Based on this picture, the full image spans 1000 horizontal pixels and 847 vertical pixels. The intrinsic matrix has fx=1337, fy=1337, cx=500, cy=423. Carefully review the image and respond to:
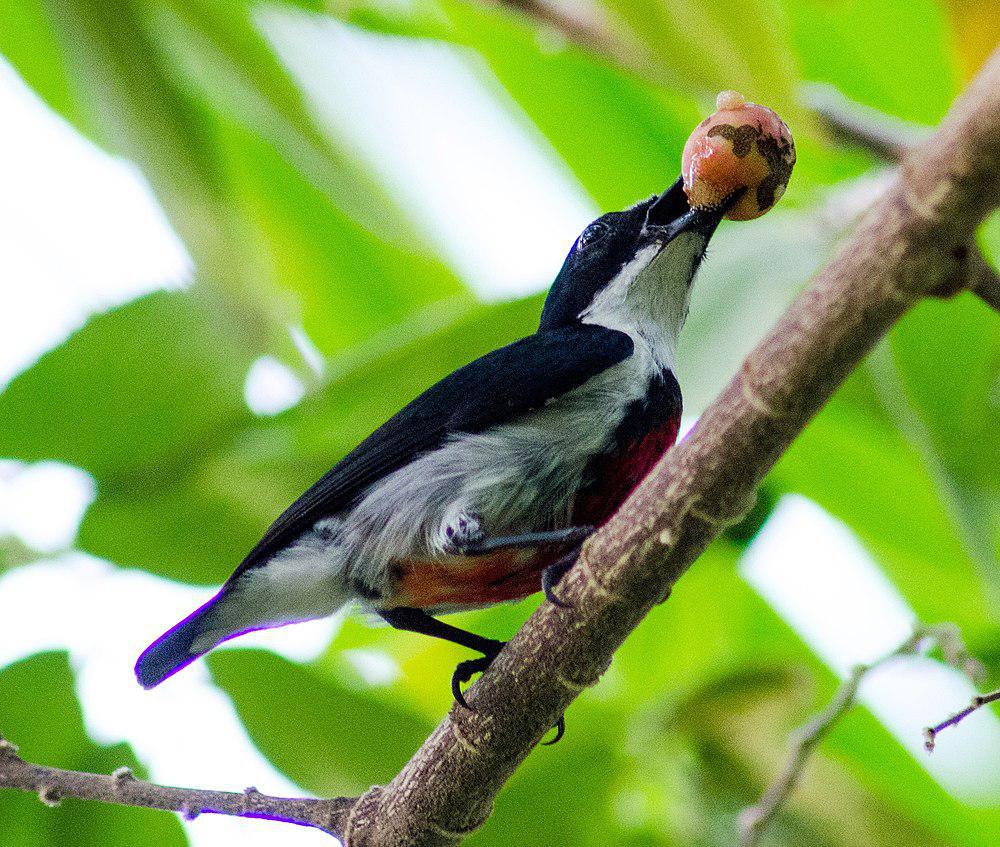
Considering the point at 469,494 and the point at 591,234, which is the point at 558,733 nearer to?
the point at 469,494

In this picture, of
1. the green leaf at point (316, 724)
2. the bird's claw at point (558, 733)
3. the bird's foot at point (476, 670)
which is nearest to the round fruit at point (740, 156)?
the bird's foot at point (476, 670)

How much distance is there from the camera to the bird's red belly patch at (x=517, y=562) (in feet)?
7.18

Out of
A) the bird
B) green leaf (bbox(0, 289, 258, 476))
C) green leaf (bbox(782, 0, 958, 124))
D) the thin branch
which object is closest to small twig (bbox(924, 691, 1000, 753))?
the bird

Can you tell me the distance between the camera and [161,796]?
180 cm

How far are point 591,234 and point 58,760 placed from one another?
1405 millimetres

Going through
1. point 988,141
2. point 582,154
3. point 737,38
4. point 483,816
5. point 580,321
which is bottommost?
point 483,816

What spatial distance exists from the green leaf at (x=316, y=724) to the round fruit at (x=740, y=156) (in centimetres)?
118

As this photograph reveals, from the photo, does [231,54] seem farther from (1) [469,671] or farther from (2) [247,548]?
(1) [469,671]

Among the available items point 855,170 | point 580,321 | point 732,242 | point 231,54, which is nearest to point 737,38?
point 732,242

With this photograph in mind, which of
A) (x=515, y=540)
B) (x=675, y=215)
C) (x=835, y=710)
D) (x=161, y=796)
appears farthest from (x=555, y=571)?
(x=675, y=215)

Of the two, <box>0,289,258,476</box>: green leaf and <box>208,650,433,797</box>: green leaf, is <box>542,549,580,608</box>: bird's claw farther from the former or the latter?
<box>0,289,258,476</box>: green leaf

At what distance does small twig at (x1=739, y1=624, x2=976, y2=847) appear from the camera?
198cm

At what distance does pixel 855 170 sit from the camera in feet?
13.4

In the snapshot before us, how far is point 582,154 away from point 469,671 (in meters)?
1.80
